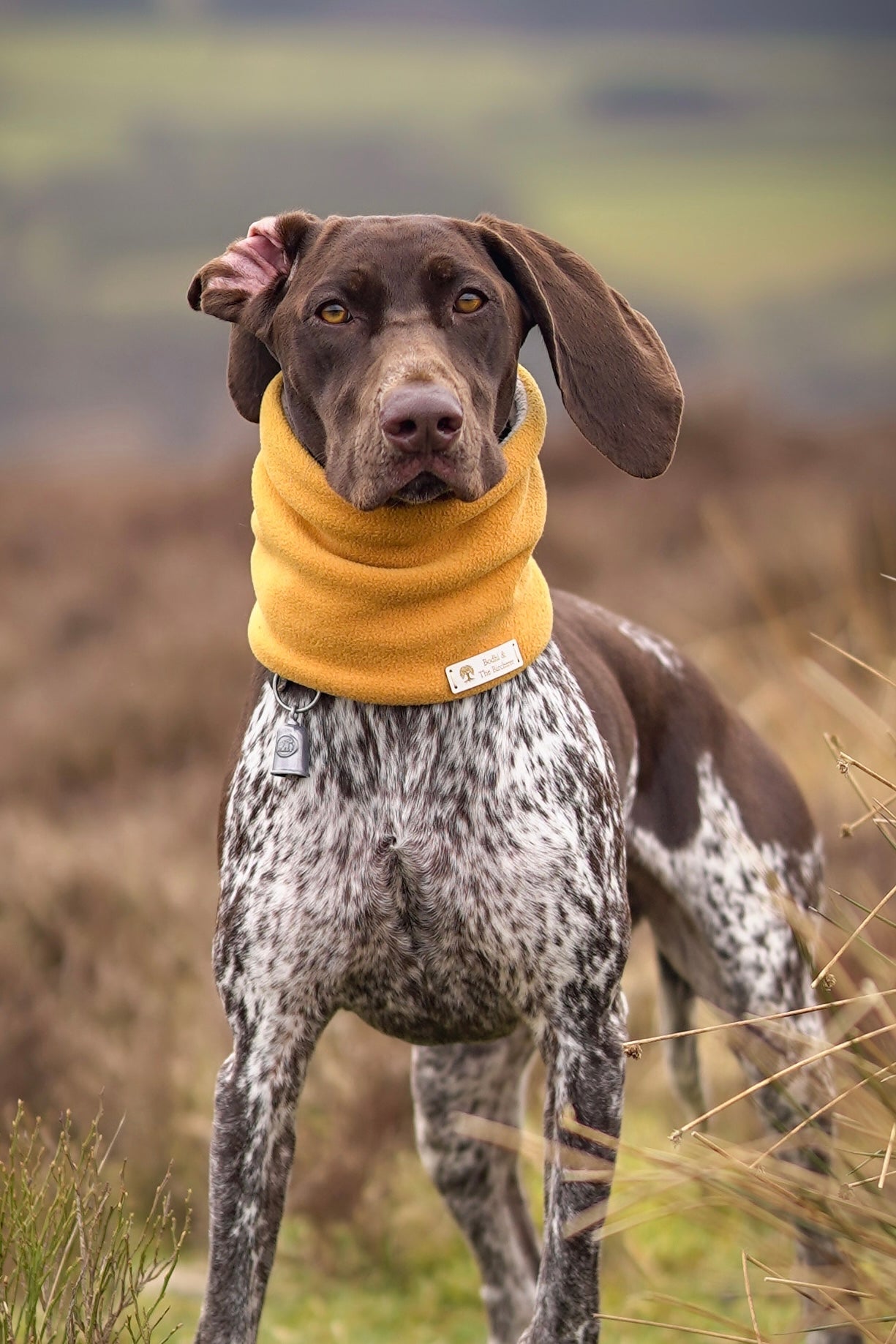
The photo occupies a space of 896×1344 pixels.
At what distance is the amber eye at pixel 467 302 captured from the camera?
306 cm

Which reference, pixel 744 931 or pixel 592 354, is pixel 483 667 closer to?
pixel 592 354

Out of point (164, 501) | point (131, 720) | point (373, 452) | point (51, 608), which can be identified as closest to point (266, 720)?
point (373, 452)

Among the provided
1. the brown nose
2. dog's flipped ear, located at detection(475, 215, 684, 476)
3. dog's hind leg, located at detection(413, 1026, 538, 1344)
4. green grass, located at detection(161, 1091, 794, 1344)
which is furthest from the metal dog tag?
green grass, located at detection(161, 1091, 794, 1344)

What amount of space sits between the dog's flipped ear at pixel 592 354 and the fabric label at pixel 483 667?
407mm

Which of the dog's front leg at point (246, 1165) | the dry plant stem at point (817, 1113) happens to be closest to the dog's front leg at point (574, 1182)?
the dog's front leg at point (246, 1165)

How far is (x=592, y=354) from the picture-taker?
3.24m

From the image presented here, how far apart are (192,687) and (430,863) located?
8081 millimetres

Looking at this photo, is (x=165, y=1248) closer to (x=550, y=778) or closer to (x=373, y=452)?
(x=550, y=778)

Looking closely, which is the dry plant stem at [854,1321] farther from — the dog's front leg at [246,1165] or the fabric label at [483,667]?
the fabric label at [483,667]

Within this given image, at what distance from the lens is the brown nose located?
272 centimetres

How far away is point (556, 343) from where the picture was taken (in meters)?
3.21

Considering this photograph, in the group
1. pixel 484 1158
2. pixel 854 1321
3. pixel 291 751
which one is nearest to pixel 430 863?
pixel 291 751

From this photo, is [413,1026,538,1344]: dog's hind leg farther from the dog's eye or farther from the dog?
the dog's eye

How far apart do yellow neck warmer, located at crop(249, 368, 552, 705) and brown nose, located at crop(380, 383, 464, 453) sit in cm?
32
